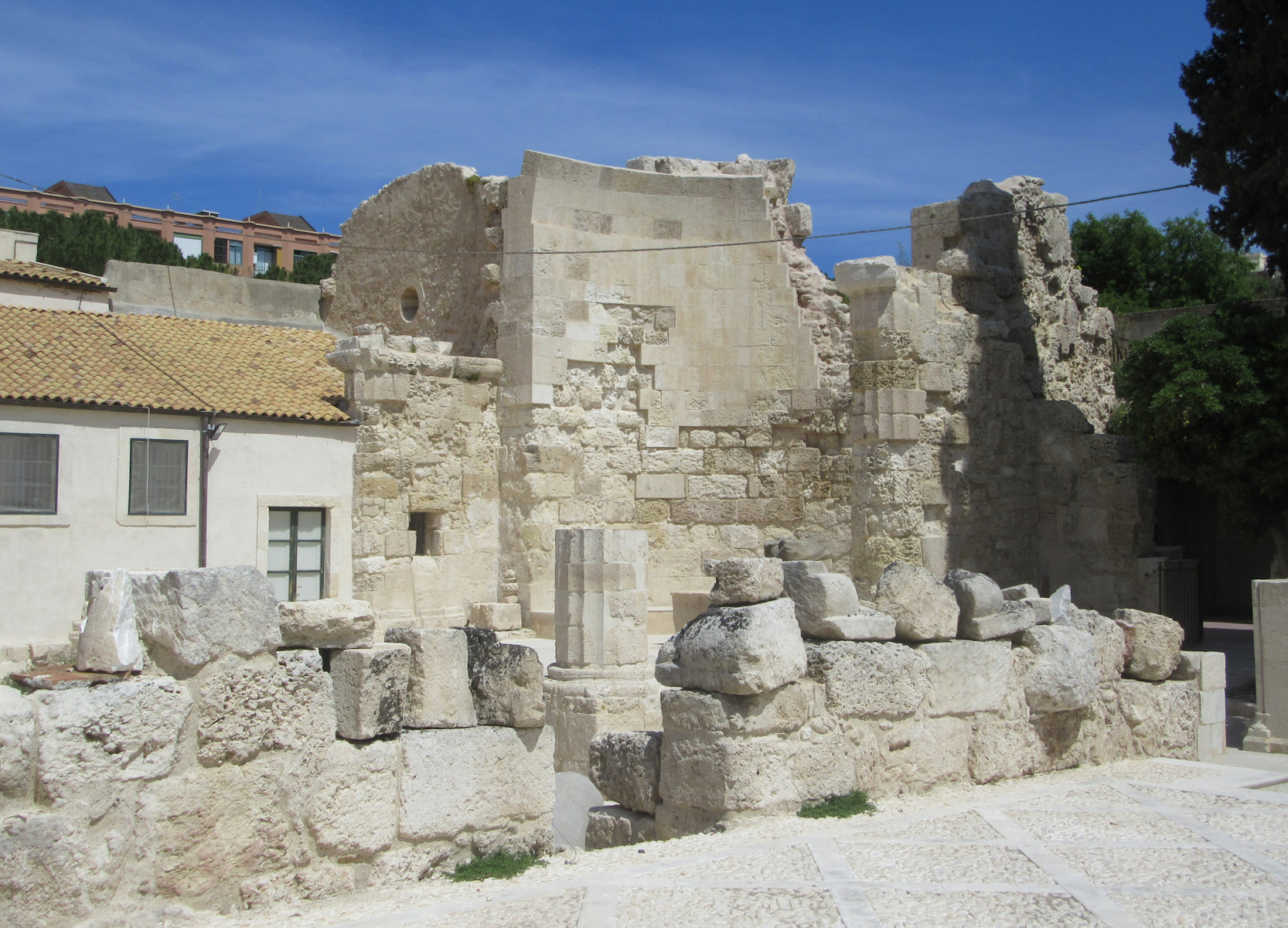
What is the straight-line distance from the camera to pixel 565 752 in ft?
31.3

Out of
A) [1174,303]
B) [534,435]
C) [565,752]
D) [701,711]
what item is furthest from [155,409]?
[1174,303]

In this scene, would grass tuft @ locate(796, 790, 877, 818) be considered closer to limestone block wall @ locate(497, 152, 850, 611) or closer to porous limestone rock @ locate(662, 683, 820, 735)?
porous limestone rock @ locate(662, 683, 820, 735)

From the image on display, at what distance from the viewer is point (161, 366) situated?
13961 mm

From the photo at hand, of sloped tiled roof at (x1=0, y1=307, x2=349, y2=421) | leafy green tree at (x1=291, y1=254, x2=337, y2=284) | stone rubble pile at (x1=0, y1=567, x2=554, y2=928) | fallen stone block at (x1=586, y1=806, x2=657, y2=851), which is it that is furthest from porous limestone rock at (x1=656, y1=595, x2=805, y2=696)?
leafy green tree at (x1=291, y1=254, x2=337, y2=284)

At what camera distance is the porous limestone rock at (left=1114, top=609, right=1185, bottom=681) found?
270 inches

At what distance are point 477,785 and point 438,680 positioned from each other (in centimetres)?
45

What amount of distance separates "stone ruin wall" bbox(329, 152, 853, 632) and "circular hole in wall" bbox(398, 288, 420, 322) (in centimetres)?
121

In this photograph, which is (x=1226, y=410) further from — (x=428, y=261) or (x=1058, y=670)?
(x=428, y=261)

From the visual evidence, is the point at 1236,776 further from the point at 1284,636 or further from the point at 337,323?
the point at 337,323

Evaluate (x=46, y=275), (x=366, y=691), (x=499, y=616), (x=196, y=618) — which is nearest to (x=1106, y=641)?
(x=366, y=691)

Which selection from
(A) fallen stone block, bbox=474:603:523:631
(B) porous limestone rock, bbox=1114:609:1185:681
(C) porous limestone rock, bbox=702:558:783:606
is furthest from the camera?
(A) fallen stone block, bbox=474:603:523:631

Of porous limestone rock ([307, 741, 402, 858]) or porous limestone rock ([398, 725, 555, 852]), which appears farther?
porous limestone rock ([398, 725, 555, 852])

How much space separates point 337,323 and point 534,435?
5.36m

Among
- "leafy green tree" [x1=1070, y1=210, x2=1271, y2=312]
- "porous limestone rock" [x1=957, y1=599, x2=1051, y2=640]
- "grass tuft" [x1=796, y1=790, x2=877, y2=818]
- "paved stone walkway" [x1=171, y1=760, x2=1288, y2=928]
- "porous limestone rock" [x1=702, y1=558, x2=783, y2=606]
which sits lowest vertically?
"paved stone walkway" [x1=171, y1=760, x2=1288, y2=928]
